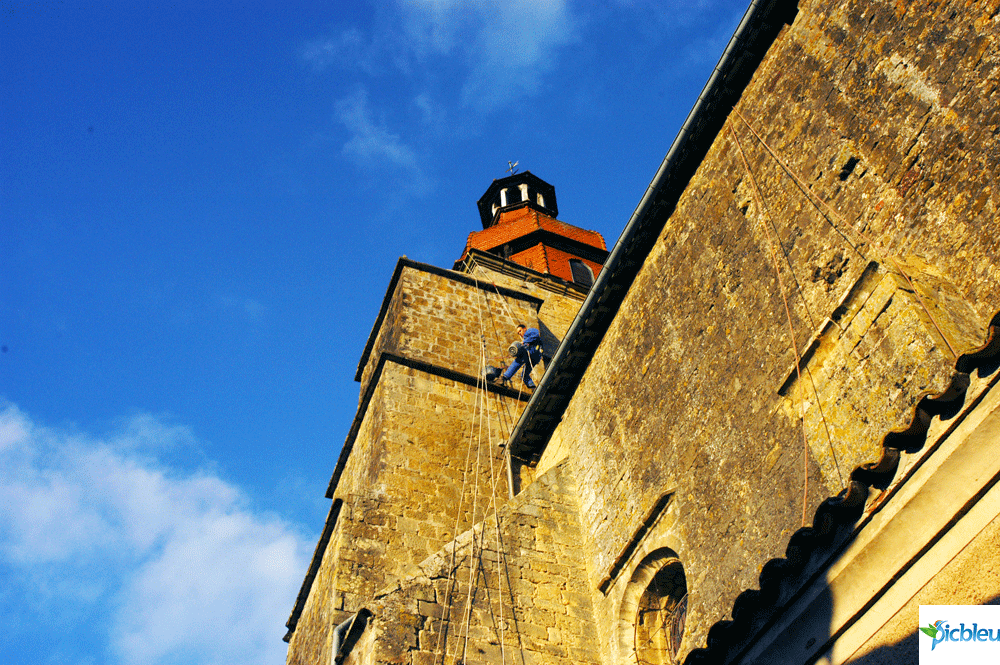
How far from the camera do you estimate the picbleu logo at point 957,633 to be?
125 inches

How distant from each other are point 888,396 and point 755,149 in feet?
7.56

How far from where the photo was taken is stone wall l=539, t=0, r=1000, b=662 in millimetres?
4504

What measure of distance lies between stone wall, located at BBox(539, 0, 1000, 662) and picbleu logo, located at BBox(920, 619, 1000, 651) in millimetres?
1126

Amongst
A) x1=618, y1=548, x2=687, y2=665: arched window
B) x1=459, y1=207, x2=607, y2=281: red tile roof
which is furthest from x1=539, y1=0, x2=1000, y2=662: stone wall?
x1=459, y1=207, x2=607, y2=281: red tile roof

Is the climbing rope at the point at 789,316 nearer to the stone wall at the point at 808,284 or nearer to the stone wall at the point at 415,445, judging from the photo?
the stone wall at the point at 808,284

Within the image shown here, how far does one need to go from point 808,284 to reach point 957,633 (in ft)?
8.42

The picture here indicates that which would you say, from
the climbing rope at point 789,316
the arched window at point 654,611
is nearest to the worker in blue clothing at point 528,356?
the arched window at point 654,611

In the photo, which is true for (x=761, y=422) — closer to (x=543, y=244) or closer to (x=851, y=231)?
(x=851, y=231)

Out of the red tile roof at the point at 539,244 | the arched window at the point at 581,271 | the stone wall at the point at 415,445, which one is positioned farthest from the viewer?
the arched window at the point at 581,271

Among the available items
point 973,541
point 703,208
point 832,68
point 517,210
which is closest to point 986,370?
point 973,541

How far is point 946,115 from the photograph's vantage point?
15.3ft

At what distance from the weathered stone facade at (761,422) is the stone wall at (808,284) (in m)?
0.02

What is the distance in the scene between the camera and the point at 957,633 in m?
3.32

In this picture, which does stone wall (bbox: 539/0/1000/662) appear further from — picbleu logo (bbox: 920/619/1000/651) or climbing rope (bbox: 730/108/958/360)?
picbleu logo (bbox: 920/619/1000/651)
